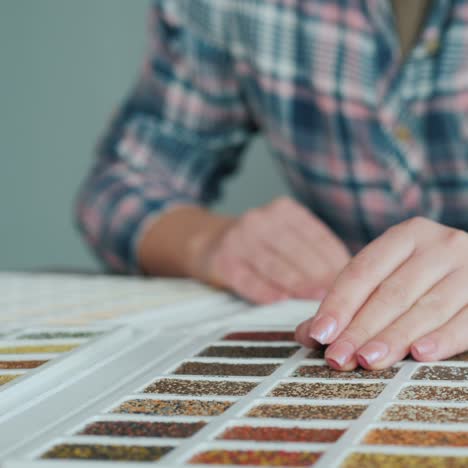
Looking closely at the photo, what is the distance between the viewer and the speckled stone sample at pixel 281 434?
13.3 inches

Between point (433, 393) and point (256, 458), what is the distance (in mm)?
122

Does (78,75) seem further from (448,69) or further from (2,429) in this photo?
(2,429)

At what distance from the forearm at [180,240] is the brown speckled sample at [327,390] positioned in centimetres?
Result: 50

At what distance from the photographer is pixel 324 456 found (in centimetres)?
31

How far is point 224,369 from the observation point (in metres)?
0.46

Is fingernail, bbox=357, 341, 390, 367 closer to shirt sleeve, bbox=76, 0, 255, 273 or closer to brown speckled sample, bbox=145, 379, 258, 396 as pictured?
brown speckled sample, bbox=145, 379, 258, 396

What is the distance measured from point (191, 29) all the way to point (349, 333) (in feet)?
2.36

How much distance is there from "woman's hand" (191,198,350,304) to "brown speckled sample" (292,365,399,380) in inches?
11.8

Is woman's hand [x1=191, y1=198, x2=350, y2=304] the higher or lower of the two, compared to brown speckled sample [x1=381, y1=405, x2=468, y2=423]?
lower

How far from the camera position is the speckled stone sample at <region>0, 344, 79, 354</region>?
508mm

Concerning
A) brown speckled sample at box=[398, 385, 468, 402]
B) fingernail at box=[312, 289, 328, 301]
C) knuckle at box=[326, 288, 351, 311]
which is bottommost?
fingernail at box=[312, 289, 328, 301]

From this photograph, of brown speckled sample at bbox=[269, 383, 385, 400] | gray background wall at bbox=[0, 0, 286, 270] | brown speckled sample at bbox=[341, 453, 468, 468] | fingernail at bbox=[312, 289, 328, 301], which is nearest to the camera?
brown speckled sample at bbox=[341, 453, 468, 468]

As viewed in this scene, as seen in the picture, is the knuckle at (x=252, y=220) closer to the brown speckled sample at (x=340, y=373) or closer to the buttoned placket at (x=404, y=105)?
the buttoned placket at (x=404, y=105)

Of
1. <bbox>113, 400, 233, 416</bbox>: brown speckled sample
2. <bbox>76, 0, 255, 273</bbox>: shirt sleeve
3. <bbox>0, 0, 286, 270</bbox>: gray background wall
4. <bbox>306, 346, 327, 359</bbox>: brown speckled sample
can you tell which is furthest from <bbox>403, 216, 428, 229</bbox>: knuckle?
<bbox>0, 0, 286, 270</bbox>: gray background wall
